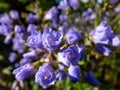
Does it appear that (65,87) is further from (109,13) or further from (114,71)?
(114,71)

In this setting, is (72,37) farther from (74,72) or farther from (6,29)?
(6,29)

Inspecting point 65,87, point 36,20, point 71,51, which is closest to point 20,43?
point 36,20

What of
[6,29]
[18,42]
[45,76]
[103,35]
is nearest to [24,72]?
[45,76]

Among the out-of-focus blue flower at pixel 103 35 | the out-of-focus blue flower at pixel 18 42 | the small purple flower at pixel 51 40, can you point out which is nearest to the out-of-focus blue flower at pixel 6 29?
the out-of-focus blue flower at pixel 18 42

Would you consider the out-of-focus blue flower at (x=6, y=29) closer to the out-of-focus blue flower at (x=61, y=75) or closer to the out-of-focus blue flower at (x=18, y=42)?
the out-of-focus blue flower at (x=18, y=42)

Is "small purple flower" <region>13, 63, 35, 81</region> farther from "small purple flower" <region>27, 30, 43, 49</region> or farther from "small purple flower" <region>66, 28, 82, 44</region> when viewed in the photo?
"small purple flower" <region>66, 28, 82, 44</region>
